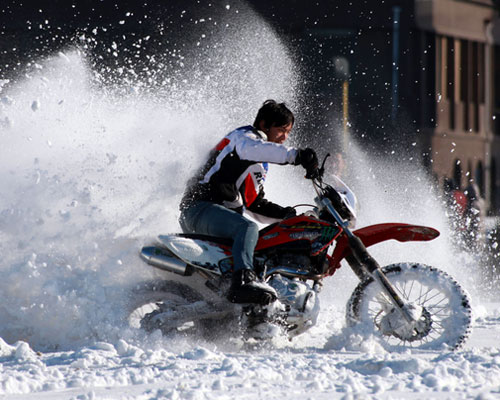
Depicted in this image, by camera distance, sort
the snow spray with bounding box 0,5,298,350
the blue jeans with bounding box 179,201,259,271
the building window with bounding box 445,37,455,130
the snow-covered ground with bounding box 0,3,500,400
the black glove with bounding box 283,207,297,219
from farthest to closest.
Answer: the building window with bounding box 445,37,455,130 < the black glove with bounding box 283,207,297,219 < the snow spray with bounding box 0,5,298,350 < the blue jeans with bounding box 179,201,259,271 < the snow-covered ground with bounding box 0,3,500,400

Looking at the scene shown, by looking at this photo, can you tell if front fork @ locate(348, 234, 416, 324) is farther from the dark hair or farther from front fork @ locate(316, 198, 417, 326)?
the dark hair

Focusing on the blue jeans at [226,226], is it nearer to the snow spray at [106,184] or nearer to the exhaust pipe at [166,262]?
the exhaust pipe at [166,262]

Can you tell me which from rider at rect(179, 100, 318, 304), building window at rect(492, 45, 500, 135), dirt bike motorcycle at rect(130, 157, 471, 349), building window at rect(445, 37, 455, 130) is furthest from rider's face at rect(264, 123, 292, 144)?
building window at rect(492, 45, 500, 135)

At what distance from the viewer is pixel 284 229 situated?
620 cm

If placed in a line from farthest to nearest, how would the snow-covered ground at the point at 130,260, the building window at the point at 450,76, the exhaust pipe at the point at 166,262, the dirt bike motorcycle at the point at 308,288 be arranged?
the building window at the point at 450,76, the exhaust pipe at the point at 166,262, the dirt bike motorcycle at the point at 308,288, the snow-covered ground at the point at 130,260

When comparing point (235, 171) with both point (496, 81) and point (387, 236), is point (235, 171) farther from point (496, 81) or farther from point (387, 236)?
point (496, 81)

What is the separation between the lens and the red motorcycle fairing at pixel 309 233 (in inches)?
243

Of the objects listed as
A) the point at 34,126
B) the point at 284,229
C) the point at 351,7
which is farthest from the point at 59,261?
the point at 351,7

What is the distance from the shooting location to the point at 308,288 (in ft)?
20.3

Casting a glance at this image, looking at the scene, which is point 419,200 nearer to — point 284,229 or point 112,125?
point 112,125

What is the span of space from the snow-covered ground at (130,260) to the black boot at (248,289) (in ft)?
1.13

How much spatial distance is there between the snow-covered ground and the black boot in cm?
34

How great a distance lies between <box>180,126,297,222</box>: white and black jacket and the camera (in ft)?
19.9

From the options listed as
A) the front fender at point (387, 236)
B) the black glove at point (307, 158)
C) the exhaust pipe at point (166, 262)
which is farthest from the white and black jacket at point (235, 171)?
the front fender at point (387, 236)
